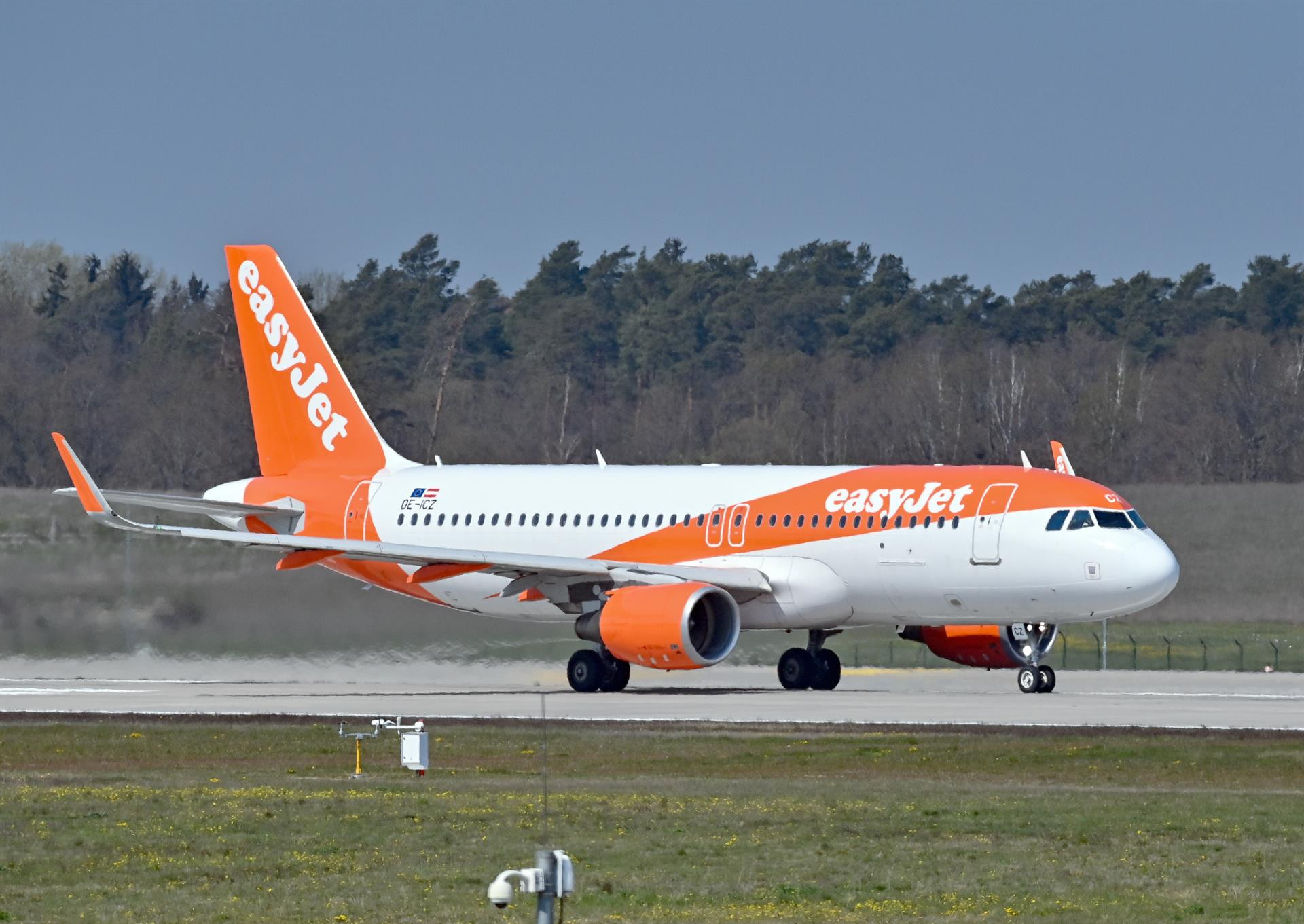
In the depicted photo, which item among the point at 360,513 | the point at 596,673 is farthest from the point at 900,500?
the point at 360,513

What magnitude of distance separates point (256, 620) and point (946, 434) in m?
44.9

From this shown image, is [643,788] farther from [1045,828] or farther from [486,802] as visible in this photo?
[1045,828]

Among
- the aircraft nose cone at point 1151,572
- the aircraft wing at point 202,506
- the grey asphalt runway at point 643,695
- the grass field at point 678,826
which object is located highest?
the aircraft wing at point 202,506

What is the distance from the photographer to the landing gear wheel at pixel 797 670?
134 feet

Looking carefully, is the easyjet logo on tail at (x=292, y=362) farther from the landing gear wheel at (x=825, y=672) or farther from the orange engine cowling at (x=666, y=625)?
the landing gear wheel at (x=825, y=672)

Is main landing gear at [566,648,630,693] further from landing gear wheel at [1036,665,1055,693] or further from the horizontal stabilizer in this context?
the horizontal stabilizer

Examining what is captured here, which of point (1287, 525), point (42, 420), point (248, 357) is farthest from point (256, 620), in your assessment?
point (42, 420)

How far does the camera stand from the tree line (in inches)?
3204

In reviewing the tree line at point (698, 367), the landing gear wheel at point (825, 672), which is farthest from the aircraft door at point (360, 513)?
the tree line at point (698, 367)

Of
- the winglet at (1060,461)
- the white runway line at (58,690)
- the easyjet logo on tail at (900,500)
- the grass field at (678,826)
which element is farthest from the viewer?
the winglet at (1060,461)

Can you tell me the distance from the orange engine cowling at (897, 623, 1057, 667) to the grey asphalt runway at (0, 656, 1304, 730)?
0.55m

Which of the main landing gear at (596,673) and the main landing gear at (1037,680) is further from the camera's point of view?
the main landing gear at (596,673)

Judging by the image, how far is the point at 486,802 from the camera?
22.6m

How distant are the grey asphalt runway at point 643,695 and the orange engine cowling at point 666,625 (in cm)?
76
